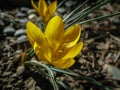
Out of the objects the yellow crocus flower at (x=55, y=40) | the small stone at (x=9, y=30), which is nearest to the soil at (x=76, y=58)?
the small stone at (x=9, y=30)

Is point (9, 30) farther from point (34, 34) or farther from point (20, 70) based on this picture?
point (34, 34)

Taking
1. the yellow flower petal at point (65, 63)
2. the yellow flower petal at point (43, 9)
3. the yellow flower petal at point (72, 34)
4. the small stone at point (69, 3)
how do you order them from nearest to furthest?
the yellow flower petal at point (65, 63) < the yellow flower petal at point (72, 34) < the yellow flower petal at point (43, 9) < the small stone at point (69, 3)

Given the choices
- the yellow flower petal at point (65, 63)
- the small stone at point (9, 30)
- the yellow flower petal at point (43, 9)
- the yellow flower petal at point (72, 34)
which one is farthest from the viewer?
the small stone at point (9, 30)

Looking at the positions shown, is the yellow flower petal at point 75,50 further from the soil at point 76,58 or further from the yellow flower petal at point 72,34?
the soil at point 76,58

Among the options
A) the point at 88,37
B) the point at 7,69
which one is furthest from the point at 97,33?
the point at 7,69

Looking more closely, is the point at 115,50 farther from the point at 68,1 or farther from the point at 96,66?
the point at 68,1

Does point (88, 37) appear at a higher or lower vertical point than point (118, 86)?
higher

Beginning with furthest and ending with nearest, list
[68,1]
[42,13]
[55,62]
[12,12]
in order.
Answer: [68,1], [12,12], [42,13], [55,62]

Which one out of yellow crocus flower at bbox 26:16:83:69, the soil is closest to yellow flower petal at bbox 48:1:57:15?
the soil

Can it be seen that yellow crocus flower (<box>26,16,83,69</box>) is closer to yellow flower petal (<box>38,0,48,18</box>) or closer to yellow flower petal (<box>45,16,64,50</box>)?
yellow flower petal (<box>45,16,64,50</box>)
